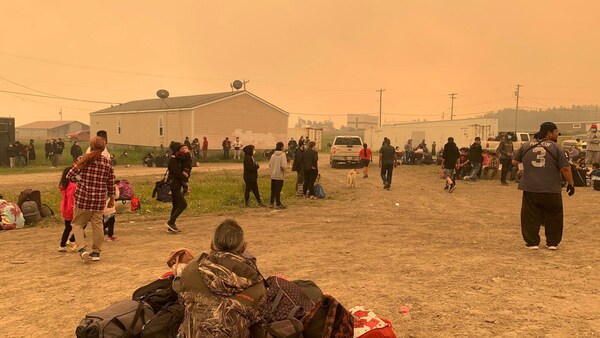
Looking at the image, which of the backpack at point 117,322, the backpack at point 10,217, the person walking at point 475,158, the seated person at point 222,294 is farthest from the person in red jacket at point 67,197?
the person walking at point 475,158

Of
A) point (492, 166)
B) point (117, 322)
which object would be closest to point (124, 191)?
point (117, 322)

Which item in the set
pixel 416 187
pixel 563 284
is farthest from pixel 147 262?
pixel 416 187

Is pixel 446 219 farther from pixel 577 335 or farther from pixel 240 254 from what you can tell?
pixel 240 254

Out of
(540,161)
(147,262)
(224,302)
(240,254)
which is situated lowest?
(147,262)

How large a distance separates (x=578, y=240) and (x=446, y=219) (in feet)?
11.2

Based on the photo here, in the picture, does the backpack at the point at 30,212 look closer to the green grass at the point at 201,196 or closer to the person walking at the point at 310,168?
the green grass at the point at 201,196

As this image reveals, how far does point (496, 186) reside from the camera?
20.0 metres

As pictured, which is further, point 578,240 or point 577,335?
point 578,240

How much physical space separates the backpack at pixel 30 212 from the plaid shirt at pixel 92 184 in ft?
16.4

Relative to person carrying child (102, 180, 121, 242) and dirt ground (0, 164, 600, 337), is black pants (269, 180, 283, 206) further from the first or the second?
person carrying child (102, 180, 121, 242)

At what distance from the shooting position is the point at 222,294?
3.71 m

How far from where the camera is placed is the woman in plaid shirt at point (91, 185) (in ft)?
24.1

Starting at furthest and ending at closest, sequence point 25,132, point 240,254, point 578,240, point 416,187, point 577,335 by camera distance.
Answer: point 25,132 < point 416,187 < point 578,240 < point 577,335 < point 240,254

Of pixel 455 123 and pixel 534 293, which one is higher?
pixel 455 123
